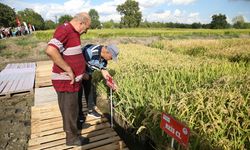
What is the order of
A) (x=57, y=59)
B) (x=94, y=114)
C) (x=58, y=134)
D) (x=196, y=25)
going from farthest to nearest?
(x=196, y=25)
(x=94, y=114)
(x=58, y=134)
(x=57, y=59)

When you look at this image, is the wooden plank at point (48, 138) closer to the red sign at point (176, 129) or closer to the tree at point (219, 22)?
the red sign at point (176, 129)

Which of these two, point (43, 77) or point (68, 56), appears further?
point (43, 77)

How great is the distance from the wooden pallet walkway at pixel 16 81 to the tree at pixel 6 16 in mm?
65796

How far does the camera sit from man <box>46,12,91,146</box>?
274 centimetres

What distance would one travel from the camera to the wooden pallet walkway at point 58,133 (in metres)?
3.34

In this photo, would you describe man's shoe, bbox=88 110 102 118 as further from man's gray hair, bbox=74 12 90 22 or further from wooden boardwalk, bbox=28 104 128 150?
man's gray hair, bbox=74 12 90 22

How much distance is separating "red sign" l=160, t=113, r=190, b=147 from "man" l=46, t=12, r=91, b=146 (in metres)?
1.43

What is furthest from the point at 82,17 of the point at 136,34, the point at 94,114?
the point at 136,34

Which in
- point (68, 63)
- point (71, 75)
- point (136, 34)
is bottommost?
point (71, 75)

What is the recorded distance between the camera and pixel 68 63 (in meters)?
2.96

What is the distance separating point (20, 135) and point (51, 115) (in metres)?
0.65

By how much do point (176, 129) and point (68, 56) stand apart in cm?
171

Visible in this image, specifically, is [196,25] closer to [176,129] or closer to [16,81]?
[16,81]

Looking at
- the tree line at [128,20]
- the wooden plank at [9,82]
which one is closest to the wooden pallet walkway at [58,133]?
the wooden plank at [9,82]
